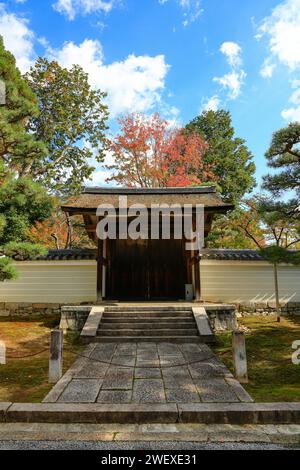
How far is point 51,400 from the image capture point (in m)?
4.30

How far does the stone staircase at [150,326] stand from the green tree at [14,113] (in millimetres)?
5155

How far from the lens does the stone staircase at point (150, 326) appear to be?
309 inches

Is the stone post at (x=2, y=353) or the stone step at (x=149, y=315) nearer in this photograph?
the stone post at (x=2, y=353)

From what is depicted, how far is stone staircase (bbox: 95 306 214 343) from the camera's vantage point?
7840mm

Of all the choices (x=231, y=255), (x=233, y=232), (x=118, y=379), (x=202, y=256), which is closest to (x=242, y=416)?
(x=118, y=379)

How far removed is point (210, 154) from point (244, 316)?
16154 millimetres

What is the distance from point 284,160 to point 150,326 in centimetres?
591

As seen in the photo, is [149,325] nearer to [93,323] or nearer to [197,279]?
[93,323]

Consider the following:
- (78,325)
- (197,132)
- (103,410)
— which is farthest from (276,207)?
(197,132)

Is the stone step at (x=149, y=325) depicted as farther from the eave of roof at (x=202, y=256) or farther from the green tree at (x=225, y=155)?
the green tree at (x=225, y=155)

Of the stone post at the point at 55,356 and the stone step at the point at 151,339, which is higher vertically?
the stone post at the point at 55,356

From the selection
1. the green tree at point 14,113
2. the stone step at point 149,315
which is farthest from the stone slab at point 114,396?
the green tree at point 14,113
